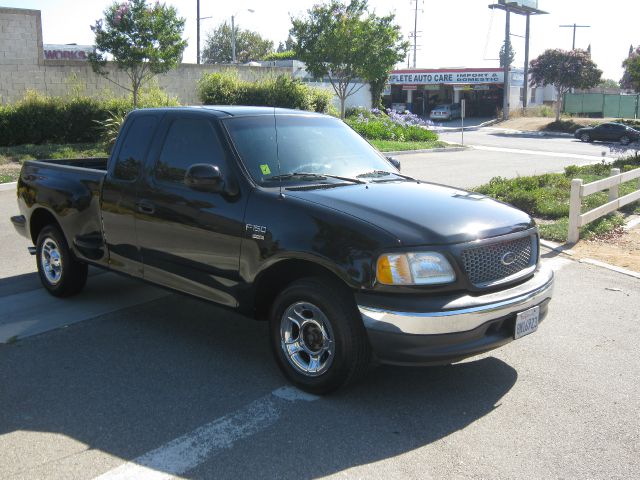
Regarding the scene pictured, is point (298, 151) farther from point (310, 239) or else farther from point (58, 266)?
point (58, 266)

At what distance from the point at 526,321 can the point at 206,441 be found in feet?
7.25

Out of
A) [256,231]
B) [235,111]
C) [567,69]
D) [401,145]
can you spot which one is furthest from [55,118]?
[567,69]

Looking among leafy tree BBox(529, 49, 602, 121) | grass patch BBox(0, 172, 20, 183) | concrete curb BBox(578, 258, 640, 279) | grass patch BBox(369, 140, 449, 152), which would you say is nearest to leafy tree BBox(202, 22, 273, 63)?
leafy tree BBox(529, 49, 602, 121)

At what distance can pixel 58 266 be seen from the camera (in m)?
6.77

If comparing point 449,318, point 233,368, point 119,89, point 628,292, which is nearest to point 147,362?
point 233,368

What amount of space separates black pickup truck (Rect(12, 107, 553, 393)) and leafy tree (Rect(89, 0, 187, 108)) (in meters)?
18.1

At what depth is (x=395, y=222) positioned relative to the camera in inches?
169

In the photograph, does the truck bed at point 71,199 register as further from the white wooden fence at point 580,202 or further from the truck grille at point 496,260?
the white wooden fence at point 580,202

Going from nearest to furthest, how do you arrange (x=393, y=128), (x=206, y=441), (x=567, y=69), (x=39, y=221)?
(x=206, y=441) < (x=39, y=221) < (x=393, y=128) < (x=567, y=69)

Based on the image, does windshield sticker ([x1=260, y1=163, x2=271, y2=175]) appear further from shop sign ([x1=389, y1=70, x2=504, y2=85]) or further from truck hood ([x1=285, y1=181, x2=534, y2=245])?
shop sign ([x1=389, y1=70, x2=504, y2=85])

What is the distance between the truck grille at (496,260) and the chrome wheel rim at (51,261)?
4.23 metres

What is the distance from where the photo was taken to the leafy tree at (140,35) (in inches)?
895

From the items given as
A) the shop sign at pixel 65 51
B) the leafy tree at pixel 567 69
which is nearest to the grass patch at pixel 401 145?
the shop sign at pixel 65 51

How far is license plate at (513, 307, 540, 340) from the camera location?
14.6 ft
